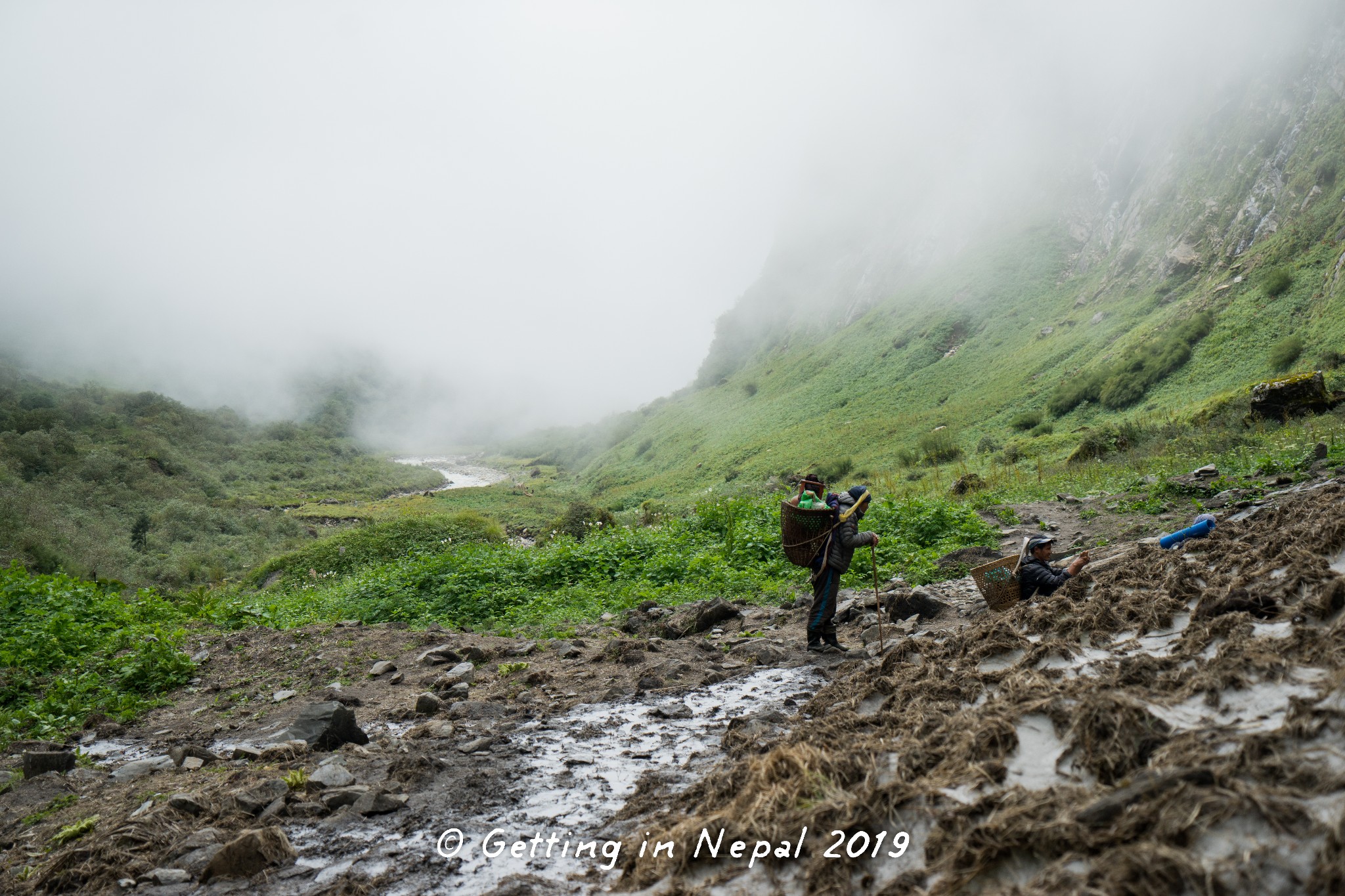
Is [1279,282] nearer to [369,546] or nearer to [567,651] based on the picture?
[567,651]

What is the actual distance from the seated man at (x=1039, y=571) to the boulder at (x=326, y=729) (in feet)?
21.6

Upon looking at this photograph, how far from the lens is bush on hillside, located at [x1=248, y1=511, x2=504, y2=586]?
20.2 meters

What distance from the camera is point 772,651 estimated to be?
7.93 meters

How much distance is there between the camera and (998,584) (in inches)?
286

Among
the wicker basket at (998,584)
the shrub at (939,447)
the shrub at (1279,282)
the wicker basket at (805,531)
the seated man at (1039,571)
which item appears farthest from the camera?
the shrub at (939,447)

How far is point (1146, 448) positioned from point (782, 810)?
18794 mm

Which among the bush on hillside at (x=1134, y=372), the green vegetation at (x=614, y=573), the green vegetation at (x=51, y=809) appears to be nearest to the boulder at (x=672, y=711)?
the green vegetation at (x=614, y=573)

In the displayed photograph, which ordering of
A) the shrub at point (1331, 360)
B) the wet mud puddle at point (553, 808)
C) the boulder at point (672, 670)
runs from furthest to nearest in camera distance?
the shrub at point (1331, 360) < the boulder at point (672, 670) < the wet mud puddle at point (553, 808)

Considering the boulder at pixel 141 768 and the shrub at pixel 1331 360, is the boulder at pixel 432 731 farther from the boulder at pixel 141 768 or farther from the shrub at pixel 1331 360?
the shrub at pixel 1331 360

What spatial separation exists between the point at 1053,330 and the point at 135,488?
179 feet

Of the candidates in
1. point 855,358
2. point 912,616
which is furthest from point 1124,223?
point 912,616

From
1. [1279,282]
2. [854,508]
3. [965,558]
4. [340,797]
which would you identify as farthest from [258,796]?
[1279,282]

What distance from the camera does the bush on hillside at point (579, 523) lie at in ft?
67.0

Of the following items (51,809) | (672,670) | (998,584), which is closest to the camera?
(51,809)
